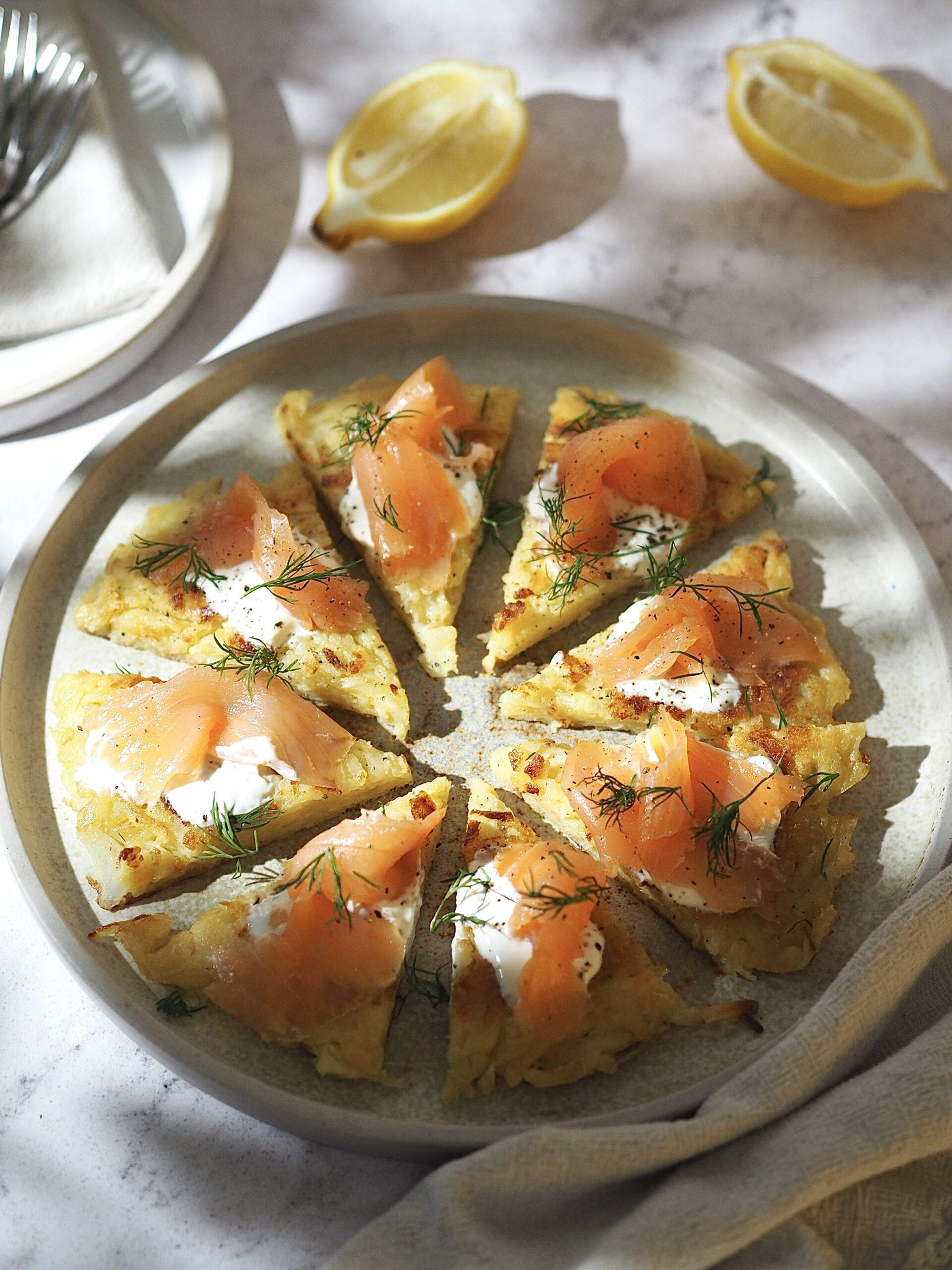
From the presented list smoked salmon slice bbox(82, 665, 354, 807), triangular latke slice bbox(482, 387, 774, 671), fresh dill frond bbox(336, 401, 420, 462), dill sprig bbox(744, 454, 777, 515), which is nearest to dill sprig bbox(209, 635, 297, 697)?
smoked salmon slice bbox(82, 665, 354, 807)

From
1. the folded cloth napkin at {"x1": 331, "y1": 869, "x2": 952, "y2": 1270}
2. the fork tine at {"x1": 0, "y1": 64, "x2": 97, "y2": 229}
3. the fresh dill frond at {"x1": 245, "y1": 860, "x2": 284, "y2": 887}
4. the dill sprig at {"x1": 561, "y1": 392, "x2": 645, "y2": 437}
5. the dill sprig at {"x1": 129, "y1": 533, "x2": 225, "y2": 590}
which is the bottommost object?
the folded cloth napkin at {"x1": 331, "y1": 869, "x2": 952, "y2": 1270}

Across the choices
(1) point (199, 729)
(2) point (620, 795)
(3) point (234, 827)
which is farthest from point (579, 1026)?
(1) point (199, 729)

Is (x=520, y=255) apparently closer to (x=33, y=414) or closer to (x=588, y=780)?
(x=33, y=414)

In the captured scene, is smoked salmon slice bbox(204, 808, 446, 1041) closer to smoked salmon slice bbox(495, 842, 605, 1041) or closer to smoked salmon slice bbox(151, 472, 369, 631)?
smoked salmon slice bbox(495, 842, 605, 1041)

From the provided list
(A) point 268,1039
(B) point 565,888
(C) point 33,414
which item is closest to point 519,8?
(C) point 33,414

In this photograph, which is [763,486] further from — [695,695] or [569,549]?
[695,695]

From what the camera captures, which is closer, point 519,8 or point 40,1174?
point 40,1174
